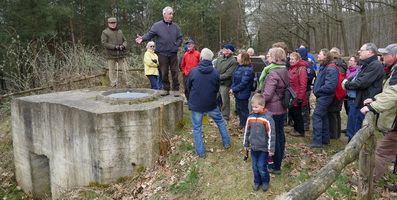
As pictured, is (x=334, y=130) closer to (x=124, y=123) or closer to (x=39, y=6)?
(x=124, y=123)

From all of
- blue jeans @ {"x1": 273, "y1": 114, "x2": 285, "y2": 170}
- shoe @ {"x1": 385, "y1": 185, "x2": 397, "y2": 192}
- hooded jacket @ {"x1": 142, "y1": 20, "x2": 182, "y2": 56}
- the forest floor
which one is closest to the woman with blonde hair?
hooded jacket @ {"x1": 142, "y1": 20, "x2": 182, "y2": 56}

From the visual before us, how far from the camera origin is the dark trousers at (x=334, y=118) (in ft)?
20.6

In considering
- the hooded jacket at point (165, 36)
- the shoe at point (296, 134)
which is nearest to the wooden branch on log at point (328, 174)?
the shoe at point (296, 134)

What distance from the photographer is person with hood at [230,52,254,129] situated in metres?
6.38

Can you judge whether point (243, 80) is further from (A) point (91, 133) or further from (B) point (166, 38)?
(A) point (91, 133)

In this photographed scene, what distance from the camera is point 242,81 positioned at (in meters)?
6.38

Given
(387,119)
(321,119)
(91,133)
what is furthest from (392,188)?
(91,133)

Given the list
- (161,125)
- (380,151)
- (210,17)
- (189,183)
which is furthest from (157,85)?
(210,17)

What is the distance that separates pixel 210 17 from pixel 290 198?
947 inches

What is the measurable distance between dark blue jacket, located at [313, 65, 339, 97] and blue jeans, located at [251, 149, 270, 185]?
222 centimetres

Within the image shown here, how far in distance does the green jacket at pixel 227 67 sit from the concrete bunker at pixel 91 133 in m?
1.16

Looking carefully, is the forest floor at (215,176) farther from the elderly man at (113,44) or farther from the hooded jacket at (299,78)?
the elderly man at (113,44)

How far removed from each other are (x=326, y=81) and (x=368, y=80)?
0.90 m

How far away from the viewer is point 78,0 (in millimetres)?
18750
